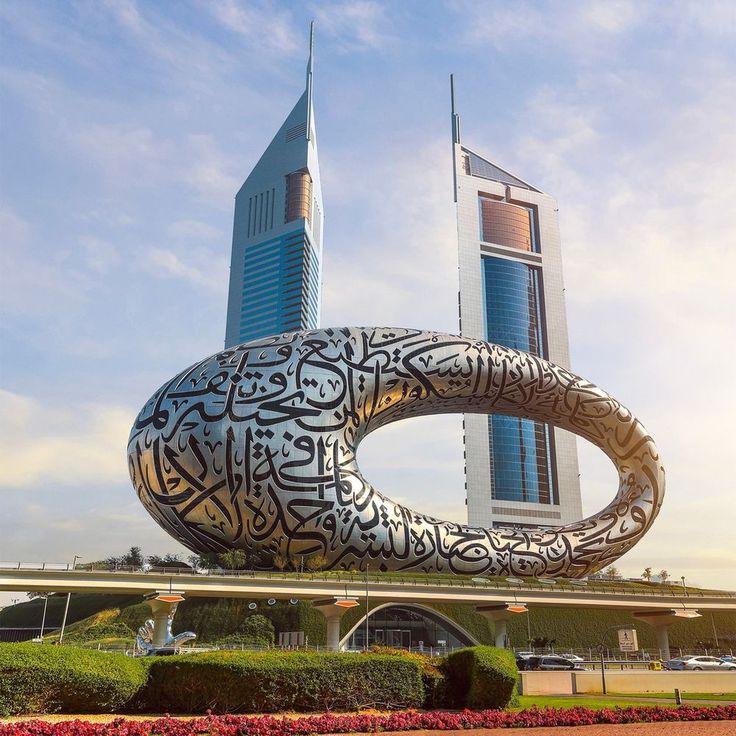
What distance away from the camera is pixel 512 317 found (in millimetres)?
117062

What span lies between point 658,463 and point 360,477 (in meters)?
20.9

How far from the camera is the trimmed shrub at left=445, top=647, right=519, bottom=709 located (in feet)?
51.5

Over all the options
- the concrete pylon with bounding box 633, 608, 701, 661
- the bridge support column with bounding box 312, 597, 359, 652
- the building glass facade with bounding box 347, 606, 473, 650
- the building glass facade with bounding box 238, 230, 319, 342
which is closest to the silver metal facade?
the building glass facade with bounding box 238, 230, 319, 342

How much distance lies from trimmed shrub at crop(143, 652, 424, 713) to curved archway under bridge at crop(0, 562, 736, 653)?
24758 mm

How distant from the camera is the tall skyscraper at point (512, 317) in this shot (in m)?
108

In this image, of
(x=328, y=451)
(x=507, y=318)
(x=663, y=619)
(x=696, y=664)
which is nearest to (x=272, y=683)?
(x=696, y=664)

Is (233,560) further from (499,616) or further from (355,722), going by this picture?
(355,722)

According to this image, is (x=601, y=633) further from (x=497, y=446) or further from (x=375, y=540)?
(x=497, y=446)

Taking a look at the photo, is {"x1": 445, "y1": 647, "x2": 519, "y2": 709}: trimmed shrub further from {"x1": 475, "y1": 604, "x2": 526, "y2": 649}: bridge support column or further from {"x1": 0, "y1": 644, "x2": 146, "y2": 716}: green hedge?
{"x1": 475, "y1": 604, "x2": 526, "y2": 649}: bridge support column


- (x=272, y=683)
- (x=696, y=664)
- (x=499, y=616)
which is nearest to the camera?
(x=272, y=683)

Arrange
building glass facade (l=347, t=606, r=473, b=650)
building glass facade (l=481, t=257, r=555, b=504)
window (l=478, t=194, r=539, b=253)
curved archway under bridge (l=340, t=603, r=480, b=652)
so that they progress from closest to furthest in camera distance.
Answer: curved archway under bridge (l=340, t=603, r=480, b=652) < building glass facade (l=347, t=606, r=473, b=650) < building glass facade (l=481, t=257, r=555, b=504) < window (l=478, t=194, r=539, b=253)

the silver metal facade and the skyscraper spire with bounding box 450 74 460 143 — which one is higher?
the skyscraper spire with bounding box 450 74 460 143

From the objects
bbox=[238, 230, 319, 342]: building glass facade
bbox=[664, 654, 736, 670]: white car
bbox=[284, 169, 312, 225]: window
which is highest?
bbox=[284, 169, 312, 225]: window

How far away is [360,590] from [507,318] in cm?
8157
